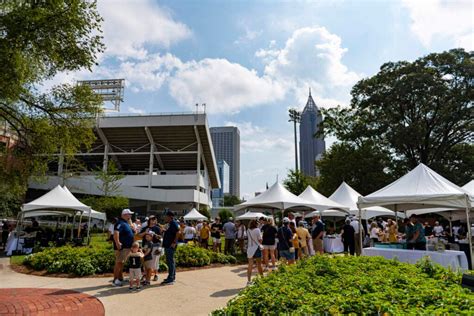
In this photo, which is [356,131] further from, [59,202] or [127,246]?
[127,246]

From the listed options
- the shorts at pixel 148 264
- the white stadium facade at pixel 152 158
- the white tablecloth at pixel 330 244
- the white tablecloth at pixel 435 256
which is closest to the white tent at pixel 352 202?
the white tablecloth at pixel 330 244

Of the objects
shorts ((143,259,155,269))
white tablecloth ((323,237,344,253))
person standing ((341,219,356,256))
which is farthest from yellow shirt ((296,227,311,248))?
white tablecloth ((323,237,344,253))

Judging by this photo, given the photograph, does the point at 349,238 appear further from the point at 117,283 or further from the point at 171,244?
the point at 117,283

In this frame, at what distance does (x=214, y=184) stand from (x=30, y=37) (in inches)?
2250

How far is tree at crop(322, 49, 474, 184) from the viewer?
2912cm

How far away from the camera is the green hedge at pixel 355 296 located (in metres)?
2.98

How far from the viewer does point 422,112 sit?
30938 mm

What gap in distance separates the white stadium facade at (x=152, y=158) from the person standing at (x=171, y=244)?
118 feet

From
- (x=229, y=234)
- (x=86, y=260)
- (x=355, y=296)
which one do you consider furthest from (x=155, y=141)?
(x=355, y=296)

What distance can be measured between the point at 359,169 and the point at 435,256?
23303mm

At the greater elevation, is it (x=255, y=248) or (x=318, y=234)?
(x=318, y=234)

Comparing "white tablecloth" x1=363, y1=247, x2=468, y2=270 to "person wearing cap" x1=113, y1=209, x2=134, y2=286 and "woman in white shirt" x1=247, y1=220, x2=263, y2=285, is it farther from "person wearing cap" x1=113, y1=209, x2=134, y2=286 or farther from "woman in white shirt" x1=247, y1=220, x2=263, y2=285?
"person wearing cap" x1=113, y1=209, x2=134, y2=286

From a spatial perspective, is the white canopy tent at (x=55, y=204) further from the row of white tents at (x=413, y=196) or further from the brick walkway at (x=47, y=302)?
the brick walkway at (x=47, y=302)

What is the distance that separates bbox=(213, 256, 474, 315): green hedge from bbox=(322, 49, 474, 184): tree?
28644 mm
